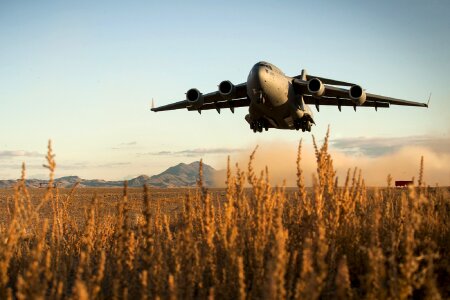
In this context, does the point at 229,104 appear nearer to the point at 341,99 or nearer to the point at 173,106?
the point at 173,106

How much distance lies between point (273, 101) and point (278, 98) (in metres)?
0.30

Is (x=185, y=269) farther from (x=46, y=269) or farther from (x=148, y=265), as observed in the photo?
(x=46, y=269)

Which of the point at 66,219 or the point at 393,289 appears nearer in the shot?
the point at 393,289

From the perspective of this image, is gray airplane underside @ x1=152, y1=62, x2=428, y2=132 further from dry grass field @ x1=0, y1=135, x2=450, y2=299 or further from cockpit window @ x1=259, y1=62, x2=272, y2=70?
dry grass field @ x1=0, y1=135, x2=450, y2=299

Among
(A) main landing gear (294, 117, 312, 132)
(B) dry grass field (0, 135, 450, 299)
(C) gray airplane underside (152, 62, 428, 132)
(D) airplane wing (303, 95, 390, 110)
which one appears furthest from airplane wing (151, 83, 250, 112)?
(B) dry grass field (0, 135, 450, 299)

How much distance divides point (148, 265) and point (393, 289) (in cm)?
163

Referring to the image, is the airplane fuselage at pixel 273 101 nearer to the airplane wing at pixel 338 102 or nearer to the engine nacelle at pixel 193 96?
the airplane wing at pixel 338 102

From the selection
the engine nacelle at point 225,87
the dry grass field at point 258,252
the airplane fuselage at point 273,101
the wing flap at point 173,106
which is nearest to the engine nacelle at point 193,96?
the engine nacelle at point 225,87

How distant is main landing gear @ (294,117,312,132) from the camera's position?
78.5 feet

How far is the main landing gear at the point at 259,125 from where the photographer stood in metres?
23.6

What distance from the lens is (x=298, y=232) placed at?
4320 mm

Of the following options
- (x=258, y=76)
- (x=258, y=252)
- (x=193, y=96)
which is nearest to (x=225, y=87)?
(x=193, y=96)

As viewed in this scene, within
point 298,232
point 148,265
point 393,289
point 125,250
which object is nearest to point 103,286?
point 125,250

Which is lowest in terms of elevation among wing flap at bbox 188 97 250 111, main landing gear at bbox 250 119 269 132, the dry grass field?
the dry grass field
